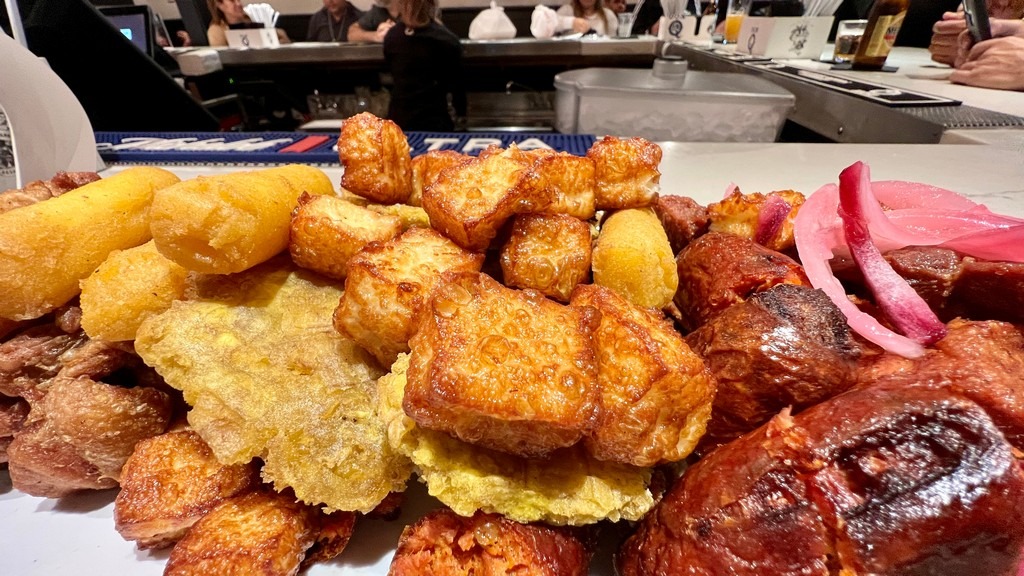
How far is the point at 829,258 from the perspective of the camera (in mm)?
1163

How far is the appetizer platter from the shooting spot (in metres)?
0.75

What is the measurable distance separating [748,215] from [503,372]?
0.93 metres

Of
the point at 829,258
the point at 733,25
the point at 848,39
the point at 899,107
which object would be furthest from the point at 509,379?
the point at 733,25

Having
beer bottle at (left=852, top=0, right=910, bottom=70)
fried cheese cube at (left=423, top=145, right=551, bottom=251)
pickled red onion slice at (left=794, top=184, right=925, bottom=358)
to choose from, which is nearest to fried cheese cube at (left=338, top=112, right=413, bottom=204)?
fried cheese cube at (left=423, top=145, right=551, bottom=251)

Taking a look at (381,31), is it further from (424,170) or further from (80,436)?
(80,436)

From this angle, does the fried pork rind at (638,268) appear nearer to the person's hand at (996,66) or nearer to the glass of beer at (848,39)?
the person's hand at (996,66)

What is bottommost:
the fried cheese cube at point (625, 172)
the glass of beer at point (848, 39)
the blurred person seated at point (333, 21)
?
the blurred person seated at point (333, 21)

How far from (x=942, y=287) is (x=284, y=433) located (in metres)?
1.36

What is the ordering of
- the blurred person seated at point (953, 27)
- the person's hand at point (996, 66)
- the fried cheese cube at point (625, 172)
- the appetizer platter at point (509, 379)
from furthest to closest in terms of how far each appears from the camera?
the blurred person seated at point (953, 27) < the person's hand at point (996, 66) < the fried cheese cube at point (625, 172) < the appetizer platter at point (509, 379)

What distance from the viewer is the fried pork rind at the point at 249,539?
0.88 m

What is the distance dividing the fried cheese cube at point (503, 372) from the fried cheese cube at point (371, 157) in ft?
2.00

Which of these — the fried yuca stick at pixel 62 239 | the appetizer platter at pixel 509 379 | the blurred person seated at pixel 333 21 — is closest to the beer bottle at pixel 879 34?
the appetizer platter at pixel 509 379

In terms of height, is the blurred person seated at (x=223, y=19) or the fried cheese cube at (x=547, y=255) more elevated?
the fried cheese cube at (x=547, y=255)

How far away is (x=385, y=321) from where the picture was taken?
995mm
